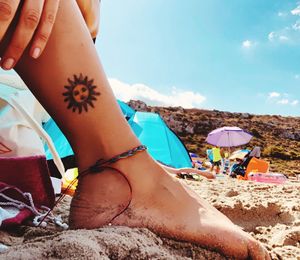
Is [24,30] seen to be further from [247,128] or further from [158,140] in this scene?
[247,128]

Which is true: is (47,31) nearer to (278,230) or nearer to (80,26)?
(80,26)

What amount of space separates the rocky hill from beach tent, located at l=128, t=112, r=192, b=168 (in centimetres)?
1173

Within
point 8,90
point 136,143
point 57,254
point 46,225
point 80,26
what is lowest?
point 46,225

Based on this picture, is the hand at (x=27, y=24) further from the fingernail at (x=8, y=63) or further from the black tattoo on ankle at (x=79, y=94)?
the black tattoo on ankle at (x=79, y=94)

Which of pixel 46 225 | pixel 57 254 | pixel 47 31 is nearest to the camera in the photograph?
pixel 57 254

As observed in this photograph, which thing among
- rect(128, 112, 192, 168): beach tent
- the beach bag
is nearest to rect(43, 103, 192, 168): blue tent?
rect(128, 112, 192, 168): beach tent

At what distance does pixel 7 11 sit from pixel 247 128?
2592cm

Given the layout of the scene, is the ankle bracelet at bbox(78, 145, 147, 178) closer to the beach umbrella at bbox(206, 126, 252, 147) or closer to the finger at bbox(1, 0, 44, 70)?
the finger at bbox(1, 0, 44, 70)

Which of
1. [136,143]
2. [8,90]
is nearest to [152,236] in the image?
[136,143]

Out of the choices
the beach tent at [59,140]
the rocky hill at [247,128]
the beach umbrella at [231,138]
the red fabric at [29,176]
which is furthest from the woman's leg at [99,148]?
the rocky hill at [247,128]

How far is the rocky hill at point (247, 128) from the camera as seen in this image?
18.1 metres

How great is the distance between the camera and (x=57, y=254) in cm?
48

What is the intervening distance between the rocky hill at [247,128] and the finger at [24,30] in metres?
16.7

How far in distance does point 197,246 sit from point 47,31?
21.8 inches
